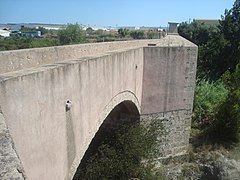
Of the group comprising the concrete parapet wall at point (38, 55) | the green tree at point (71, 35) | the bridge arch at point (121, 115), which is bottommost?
the bridge arch at point (121, 115)

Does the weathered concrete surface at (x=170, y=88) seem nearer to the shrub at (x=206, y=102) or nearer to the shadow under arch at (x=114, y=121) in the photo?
the shadow under arch at (x=114, y=121)

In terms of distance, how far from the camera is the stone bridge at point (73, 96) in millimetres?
2900

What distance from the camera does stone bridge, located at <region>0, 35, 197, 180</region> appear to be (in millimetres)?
2900

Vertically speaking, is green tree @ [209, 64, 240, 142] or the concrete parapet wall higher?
the concrete parapet wall

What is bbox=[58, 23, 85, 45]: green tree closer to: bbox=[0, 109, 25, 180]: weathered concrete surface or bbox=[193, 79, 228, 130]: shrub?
bbox=[193, 79, 228, 130]: shrub

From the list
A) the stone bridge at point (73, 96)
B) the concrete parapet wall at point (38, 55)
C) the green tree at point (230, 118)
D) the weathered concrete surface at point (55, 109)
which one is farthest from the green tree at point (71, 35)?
the weathered concrete surface at point (55, 109)

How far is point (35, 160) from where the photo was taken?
129 inches

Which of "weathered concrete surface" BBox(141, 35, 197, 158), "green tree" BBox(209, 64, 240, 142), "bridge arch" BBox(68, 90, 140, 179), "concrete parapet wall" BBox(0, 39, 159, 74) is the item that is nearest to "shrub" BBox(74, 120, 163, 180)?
"bridge arch" BBox(68, 90, 140, 179)

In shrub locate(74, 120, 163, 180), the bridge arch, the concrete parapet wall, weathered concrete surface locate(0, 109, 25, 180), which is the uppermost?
the concrete parapet wall

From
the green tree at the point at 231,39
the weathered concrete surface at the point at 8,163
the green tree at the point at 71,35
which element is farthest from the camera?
the green tree at the point at 71,35

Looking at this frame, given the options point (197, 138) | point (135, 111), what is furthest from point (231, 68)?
point (135, 111)

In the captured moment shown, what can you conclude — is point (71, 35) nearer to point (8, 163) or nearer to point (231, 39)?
point (231, 39)

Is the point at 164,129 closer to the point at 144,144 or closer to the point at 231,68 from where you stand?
the point at 144,144

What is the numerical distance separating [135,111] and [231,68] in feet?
33.7
